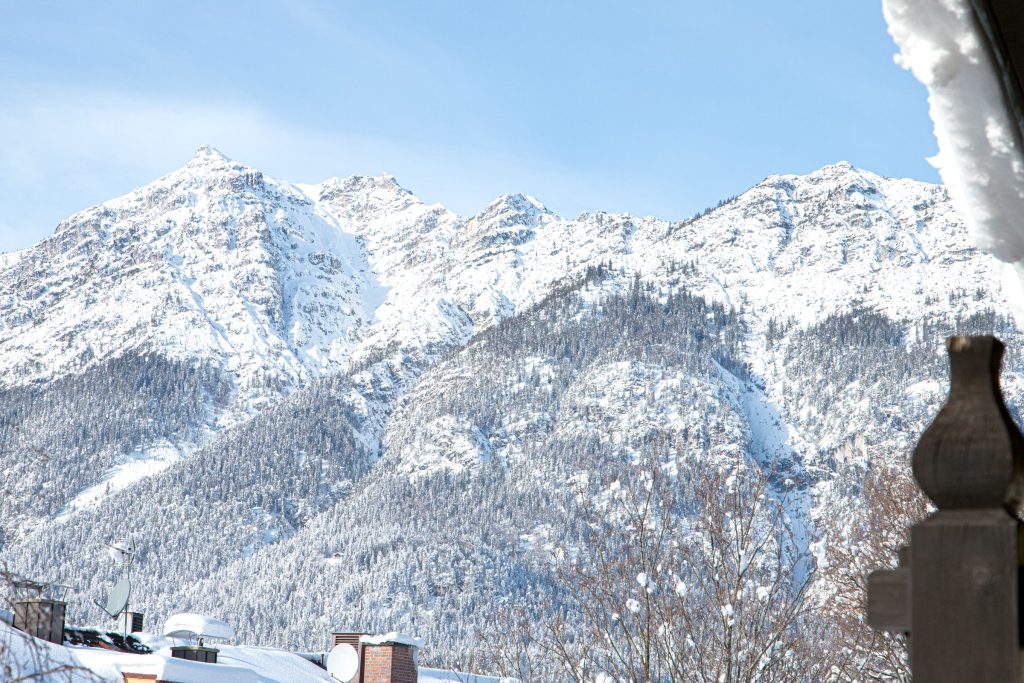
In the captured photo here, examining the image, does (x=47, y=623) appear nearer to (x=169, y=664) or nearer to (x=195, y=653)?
(x=169, y=664)

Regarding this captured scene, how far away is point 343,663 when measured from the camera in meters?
20.8

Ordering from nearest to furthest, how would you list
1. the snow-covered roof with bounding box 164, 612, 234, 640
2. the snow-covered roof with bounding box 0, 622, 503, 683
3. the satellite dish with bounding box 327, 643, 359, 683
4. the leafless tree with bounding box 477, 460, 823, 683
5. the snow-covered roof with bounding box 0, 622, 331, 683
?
the snow-covered roof with bounding box 0, 622, 331, 683
the leafless tree with bounding box 477, 460, 823, 683
the snow-covered roof with bounding box 0, 622, 503, 683
the satellite dish with bounding box 327, 643, 359, 683
the snow-covered roof with bounding box 164, 612, 234, 640

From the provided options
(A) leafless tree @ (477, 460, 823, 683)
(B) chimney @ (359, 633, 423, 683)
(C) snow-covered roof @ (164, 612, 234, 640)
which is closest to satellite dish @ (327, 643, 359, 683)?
(B) chimney @ (359, 633, 423, 683)

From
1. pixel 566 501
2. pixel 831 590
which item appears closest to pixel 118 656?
pixel 831 590

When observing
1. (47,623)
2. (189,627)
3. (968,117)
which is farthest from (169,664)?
(968,117)

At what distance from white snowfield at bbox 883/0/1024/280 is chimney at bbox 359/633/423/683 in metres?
21.6

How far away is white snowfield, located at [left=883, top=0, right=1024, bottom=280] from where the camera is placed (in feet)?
4.70

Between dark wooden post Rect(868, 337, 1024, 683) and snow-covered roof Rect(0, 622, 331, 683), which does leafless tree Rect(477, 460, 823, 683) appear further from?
dark wooden post Rect(868, 337, 1024, 683)

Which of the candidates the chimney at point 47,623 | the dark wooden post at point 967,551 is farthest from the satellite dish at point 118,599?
the dark wooden post at point 967,551

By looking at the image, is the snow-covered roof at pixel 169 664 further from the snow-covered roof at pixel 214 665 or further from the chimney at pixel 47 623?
the chimney at pixel 47 623

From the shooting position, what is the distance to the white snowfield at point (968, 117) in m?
1.43

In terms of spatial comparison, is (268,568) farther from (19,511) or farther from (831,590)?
(19,511)

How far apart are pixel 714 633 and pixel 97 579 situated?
181 m

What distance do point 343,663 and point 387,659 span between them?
210cm
